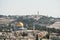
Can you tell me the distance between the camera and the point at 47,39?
42.5ft

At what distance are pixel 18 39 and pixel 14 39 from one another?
0.65 ft

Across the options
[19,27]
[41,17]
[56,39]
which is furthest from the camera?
[41,17]

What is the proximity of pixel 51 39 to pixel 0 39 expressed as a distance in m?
2.46

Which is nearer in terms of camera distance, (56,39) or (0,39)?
(0,39)

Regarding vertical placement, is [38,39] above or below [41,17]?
above

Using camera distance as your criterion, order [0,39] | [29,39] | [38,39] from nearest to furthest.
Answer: [38,39], [0,39], [29,39]

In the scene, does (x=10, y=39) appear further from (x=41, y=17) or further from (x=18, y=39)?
(x=41, y=17)

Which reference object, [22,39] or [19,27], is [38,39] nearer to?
[22,39]

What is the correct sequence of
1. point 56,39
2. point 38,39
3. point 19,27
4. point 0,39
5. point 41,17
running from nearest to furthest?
point 38,39 < point 0,39 < point 56,39 < point 19,27 < point 41,17

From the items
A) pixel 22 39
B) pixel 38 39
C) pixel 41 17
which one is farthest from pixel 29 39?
pixel 41 17

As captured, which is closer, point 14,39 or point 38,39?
point 38,39

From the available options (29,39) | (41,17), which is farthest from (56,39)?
(41,17)

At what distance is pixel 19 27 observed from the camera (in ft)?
62.0

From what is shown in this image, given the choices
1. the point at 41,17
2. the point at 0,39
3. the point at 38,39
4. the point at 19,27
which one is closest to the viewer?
the point at 38,39
